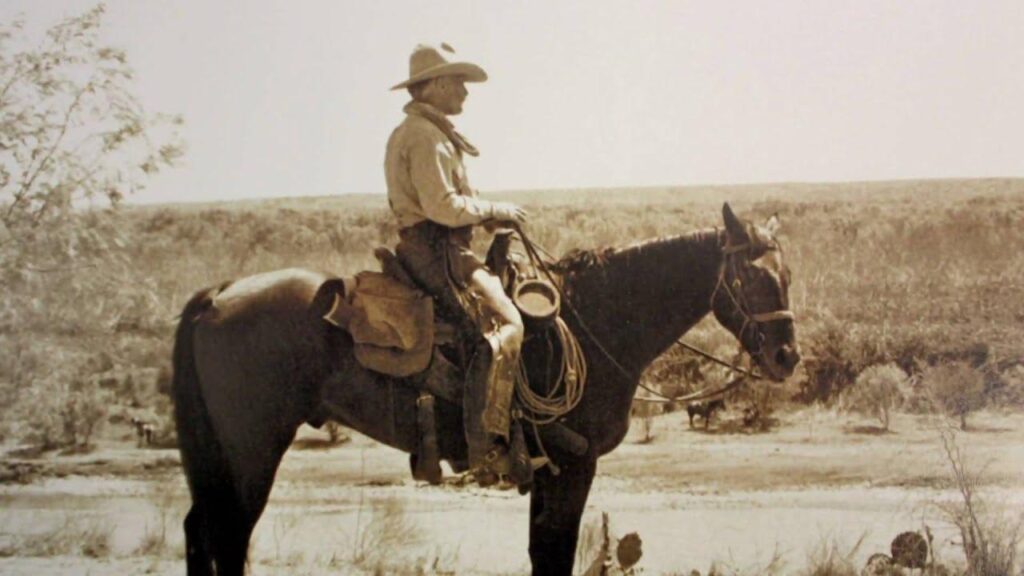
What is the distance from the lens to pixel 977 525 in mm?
5746

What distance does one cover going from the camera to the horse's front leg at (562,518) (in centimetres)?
483

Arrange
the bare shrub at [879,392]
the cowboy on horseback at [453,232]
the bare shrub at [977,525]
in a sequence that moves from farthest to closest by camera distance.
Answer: the bare shrub at [879,392] < the bare shrub at [977,525] < the cowboy on horseback at [453,232]

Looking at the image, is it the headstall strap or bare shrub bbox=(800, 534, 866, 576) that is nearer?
the headstall strap

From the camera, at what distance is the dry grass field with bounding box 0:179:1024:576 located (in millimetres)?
6137

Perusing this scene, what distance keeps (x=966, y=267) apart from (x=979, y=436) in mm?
1044

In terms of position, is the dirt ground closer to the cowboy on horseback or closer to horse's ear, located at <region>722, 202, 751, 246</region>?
the cowboy on horseback

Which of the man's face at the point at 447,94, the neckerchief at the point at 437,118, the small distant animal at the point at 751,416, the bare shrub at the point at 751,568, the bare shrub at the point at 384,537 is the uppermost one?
the man's face at the point at 447,94

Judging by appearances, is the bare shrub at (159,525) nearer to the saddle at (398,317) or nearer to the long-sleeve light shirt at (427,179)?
the saddle at (398,317)

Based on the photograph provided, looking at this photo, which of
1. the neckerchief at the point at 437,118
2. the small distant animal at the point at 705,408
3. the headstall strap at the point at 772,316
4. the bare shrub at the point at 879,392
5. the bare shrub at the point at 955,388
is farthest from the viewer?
the small distant animal at the point at 705,408

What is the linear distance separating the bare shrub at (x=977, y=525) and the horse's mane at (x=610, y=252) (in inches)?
80.6

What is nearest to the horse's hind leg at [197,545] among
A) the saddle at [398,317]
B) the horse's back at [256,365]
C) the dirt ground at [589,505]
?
the horse's back at [256,365]

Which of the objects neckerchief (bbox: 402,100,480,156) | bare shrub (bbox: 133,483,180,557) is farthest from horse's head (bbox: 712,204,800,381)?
bare shrub (bbox: 133,483,180,557)

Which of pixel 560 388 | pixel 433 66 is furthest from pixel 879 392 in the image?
pixel 433 66

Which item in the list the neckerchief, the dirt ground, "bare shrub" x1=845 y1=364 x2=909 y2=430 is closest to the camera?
the neckerchief
